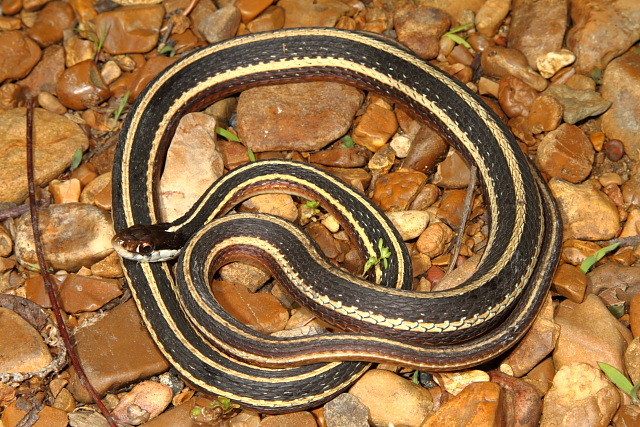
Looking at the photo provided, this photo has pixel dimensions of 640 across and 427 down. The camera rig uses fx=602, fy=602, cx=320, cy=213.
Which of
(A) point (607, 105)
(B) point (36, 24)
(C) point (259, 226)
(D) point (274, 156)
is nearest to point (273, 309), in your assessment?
(C) point (259, 226)

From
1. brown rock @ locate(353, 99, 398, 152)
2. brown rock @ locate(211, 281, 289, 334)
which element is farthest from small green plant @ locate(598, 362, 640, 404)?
brown rock @ locate(353, 99, 398, 152)

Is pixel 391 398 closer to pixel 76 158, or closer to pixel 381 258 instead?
pixel 381 258

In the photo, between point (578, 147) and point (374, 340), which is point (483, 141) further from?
point (374, 340)

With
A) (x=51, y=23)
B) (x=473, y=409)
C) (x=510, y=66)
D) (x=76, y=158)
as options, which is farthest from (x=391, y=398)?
(x=51, y=23)

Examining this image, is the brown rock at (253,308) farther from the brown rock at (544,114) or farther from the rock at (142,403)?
the brown rock at (544,114)

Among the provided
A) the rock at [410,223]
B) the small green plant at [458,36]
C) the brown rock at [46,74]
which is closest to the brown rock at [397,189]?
the rock at [410,223]

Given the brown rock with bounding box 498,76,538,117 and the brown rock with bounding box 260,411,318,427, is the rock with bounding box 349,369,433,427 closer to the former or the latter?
the brown rock with bounding box 260,411,318,427
